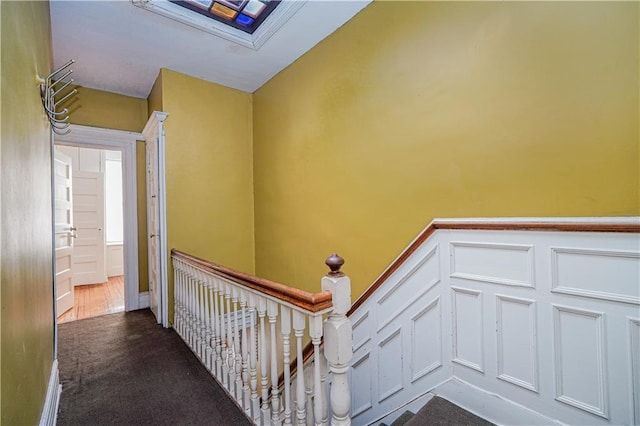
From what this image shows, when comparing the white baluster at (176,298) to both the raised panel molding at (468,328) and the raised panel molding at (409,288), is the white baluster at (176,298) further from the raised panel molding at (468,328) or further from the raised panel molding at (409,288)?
the raised panel molding at (468,328)

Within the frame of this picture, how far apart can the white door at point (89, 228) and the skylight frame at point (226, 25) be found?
3950mm

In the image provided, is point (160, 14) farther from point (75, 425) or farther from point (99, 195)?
point (99, 195)

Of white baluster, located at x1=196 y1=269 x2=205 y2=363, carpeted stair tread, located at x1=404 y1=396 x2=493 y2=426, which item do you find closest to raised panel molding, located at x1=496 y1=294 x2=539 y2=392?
carpeted stair tread, located at x1=404 y1=396 x2=493 y2=426

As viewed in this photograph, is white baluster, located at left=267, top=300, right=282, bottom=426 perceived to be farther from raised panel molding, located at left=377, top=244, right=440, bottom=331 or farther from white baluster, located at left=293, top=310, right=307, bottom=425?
raised panel molding, located at left=377, top=244, right=440, bottom=331

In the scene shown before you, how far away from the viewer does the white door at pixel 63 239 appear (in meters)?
3.16

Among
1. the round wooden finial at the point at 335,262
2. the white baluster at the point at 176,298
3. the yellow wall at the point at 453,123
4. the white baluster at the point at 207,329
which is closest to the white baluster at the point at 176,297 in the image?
the white baluster at the point at 176,298

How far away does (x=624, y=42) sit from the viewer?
1117 millimetres

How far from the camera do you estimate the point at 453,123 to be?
163 centimetres

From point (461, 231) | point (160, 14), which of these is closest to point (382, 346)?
point (461, 231)

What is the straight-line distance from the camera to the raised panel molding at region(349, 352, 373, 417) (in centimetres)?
191

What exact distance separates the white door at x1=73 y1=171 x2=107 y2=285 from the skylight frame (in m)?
3.95

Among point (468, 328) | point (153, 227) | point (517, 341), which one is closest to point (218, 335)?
point (468, 328)

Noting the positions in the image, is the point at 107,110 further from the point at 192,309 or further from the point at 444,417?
the point at 444,417

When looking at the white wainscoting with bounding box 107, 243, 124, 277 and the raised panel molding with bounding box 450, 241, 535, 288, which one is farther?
the white wainscoting with bounding box 107, 243, 124, 277
